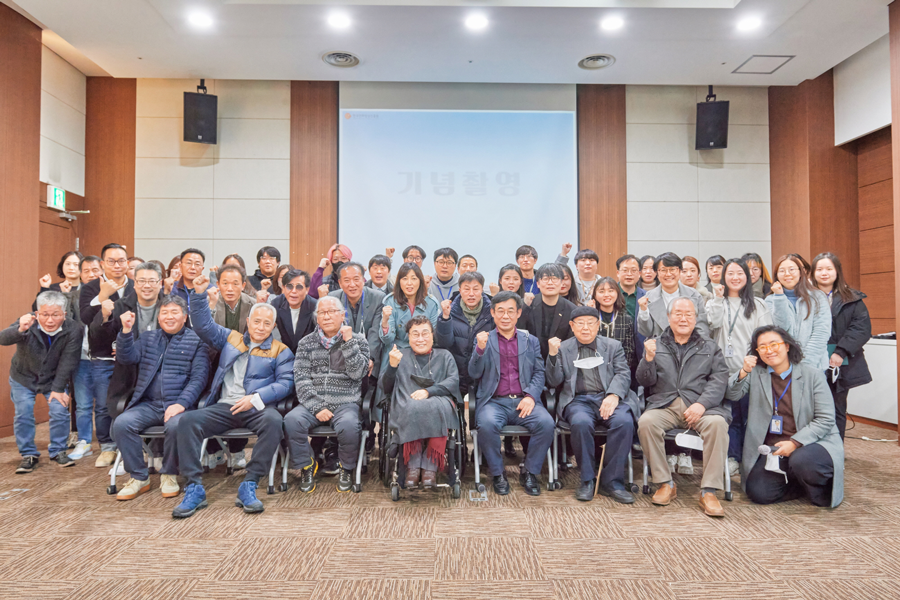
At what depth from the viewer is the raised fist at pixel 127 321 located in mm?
3065

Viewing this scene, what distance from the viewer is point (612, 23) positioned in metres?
4.78

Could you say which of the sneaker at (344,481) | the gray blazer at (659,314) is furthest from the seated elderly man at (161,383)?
the gray blazer at (659,314)

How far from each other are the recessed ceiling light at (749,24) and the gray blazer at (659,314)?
2.94 m

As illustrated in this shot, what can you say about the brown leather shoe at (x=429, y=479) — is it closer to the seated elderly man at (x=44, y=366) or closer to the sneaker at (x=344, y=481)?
the sneaker at (x=344, y=481)

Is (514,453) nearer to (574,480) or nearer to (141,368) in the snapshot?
(574,480)

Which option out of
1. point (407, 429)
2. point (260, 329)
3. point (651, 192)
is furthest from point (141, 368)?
point (651, 192)

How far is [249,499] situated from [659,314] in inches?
117

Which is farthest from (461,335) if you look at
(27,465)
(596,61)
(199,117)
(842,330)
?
(199,117)

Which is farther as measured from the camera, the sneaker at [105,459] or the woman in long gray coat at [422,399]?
the sneaker at [105,459]

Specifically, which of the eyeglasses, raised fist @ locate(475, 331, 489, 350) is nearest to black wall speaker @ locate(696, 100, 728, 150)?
the eyeglasses

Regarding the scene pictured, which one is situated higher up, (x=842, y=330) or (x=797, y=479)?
(x=842, y=330)

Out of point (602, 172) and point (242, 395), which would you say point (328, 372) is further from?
point (602, 172)

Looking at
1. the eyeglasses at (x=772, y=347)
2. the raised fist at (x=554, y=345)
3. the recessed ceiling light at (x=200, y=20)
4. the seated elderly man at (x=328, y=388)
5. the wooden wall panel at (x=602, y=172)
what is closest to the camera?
the eyeglasses at (x=772, y=347)

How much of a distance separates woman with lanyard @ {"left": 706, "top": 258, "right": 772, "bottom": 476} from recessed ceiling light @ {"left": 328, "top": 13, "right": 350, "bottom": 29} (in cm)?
401
